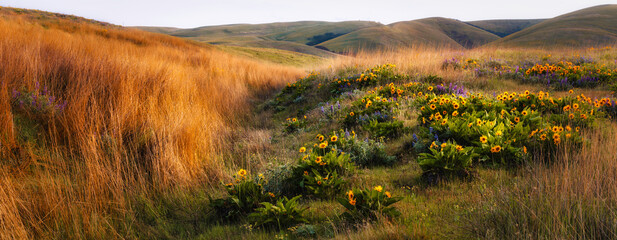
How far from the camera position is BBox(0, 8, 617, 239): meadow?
1939 mm

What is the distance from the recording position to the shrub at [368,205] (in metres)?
2.05

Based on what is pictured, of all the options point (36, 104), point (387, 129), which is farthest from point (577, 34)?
point (36, 104)

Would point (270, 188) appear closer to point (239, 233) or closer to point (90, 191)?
point (239, 233)

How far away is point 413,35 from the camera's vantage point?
90.8 m

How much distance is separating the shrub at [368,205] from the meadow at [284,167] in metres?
0.01

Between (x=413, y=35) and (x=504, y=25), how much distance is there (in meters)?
70.3

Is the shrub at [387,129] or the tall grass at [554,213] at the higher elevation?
the tall grass at [554,213]

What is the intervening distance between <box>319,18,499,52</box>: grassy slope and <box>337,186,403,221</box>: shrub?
251 feet

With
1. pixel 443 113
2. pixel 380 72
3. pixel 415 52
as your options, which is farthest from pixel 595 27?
pixel 443 113

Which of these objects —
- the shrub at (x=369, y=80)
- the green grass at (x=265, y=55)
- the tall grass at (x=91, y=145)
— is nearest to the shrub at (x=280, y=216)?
the tall grass at (x=91, y=145)

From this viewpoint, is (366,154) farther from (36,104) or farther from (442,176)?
(36,104)

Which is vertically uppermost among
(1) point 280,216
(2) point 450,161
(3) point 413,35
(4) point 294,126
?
(3) point 413,35

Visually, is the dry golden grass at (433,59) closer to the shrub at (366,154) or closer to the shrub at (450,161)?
the shrub at (366,154)

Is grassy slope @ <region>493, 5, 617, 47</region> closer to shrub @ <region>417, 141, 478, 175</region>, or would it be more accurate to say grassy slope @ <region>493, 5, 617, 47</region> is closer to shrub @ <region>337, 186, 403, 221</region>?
shrub @ <region>417, 141, 478, 175</region>
